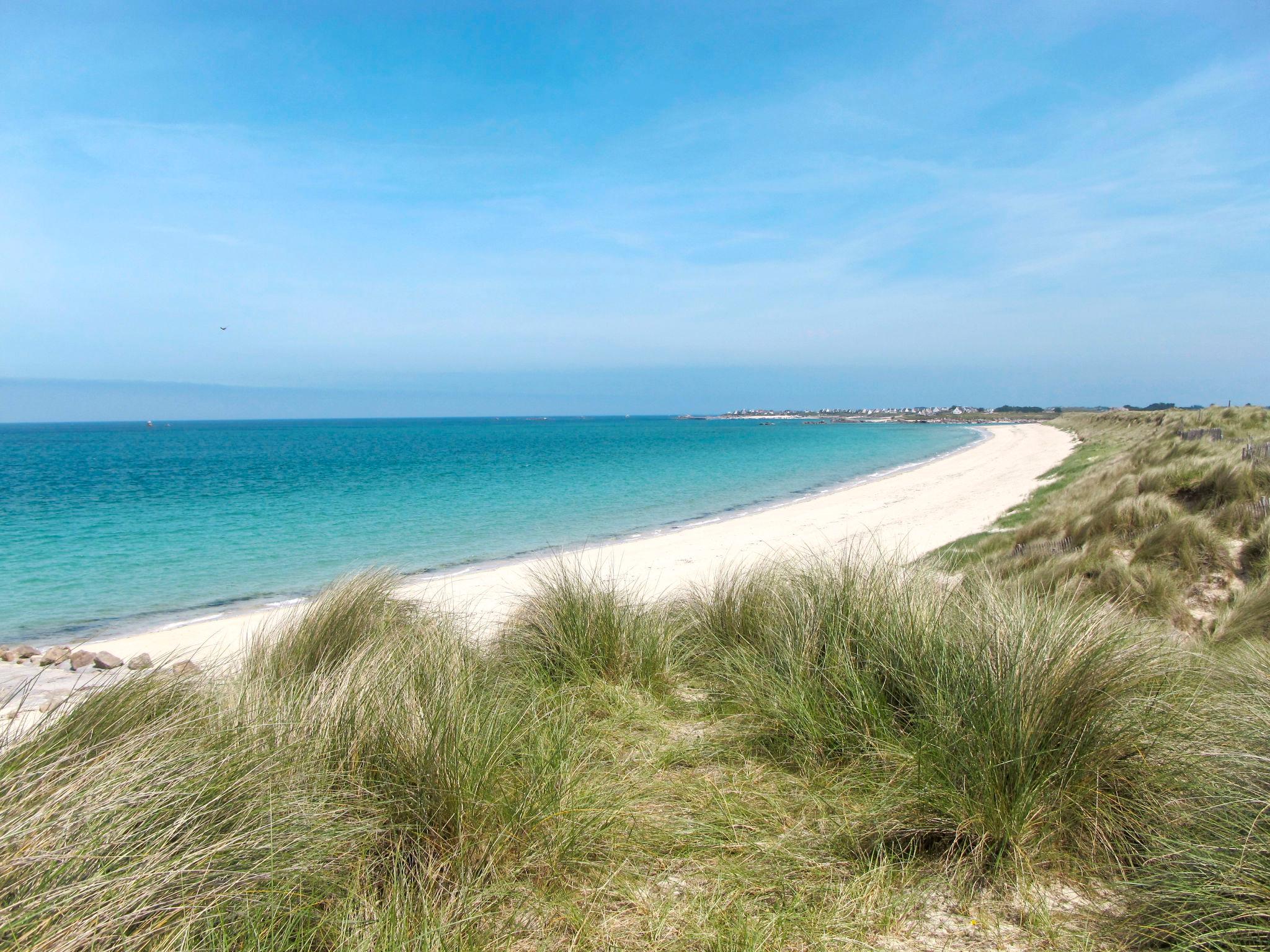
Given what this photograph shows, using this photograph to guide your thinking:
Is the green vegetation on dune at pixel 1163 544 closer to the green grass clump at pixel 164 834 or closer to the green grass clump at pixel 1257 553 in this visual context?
the green grass clump at pixel 1257 553

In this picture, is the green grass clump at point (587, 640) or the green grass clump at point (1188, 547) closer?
the green grass clump at point (587, 640)

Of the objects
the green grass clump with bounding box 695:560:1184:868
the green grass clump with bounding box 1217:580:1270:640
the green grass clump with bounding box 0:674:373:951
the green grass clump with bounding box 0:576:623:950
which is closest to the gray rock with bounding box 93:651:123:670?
the green grass clump with bounding box 0:576:623:950

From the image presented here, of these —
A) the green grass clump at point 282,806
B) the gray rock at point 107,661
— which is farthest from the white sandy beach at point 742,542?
the green grass clump at point 282,806

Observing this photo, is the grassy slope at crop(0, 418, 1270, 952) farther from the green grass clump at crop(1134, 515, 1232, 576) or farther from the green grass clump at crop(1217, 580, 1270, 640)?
the green grass clump at crop(1134, 515, 1232, 576)

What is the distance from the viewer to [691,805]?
10.2 ft

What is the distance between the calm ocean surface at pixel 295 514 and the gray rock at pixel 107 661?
251 cm

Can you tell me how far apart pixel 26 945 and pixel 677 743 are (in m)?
2.67

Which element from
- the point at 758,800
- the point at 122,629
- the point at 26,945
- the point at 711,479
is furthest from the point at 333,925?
the point at 711,479

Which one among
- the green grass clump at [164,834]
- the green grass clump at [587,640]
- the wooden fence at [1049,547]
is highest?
the green grass clump at [164,834]

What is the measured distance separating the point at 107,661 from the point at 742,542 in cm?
1087

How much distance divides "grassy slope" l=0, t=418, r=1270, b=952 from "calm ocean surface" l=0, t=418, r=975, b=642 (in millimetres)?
9924

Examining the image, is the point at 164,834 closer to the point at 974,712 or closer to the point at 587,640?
the point at 974,712

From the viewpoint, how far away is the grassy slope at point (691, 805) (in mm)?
2012

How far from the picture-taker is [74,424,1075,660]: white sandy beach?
8.84 meters
